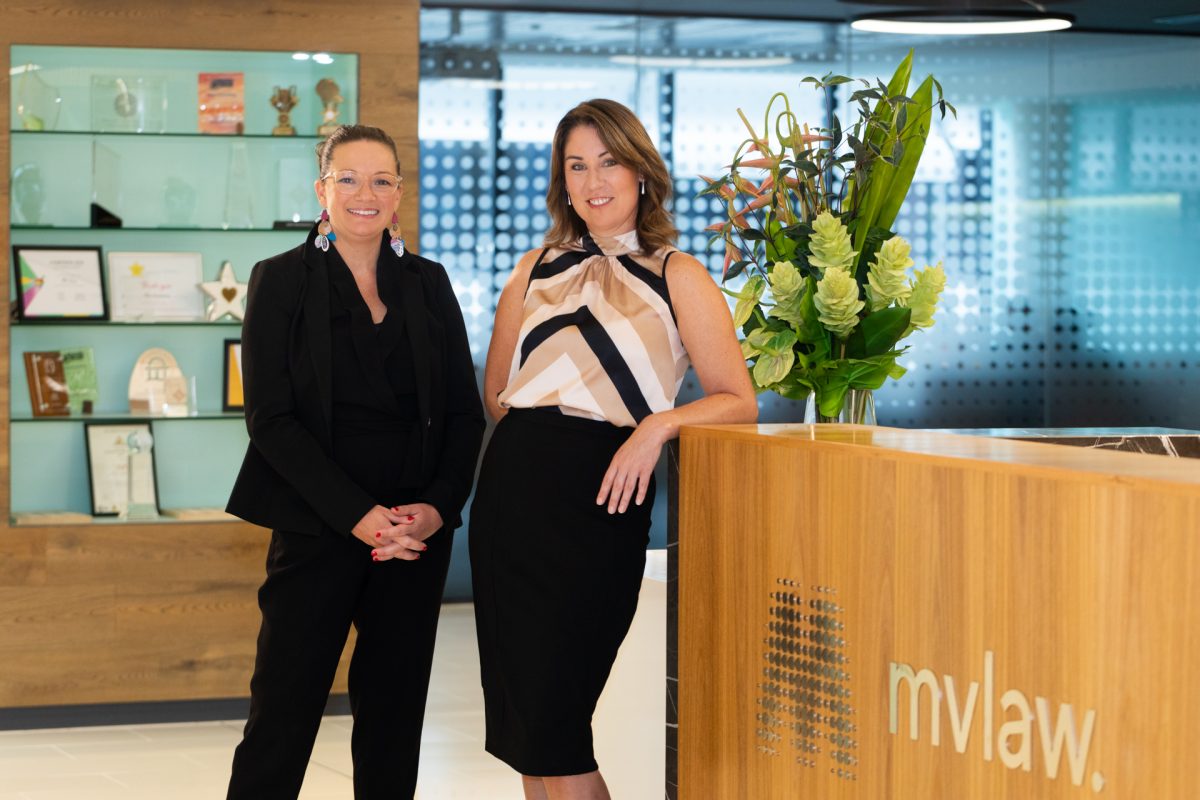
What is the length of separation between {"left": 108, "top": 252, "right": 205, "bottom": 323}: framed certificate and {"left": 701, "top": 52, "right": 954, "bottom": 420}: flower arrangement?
2.55 meters

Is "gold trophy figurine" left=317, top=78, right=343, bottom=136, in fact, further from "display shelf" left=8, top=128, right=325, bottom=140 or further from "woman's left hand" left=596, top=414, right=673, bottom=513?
"woman's left hand" left=596, top=414, right=673, bottom=513

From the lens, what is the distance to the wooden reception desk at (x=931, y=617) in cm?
134

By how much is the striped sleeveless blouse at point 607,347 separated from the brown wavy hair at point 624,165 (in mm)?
58

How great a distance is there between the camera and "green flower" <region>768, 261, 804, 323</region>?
280 cm

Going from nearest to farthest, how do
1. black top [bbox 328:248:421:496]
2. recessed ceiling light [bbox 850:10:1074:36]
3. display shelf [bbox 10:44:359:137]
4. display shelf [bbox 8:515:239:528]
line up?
black top [bbox 328:248:421:496]
display shelf [bbox 8:515:239:528]
display shelf [bbox 10:44:359:137]
recessed ceiling light [bbox 850:10:1074:36]

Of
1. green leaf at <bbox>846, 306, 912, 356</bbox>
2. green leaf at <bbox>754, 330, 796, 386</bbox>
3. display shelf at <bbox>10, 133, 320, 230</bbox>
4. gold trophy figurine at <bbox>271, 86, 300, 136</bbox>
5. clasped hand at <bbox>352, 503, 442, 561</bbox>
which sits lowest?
clasped hand at <bbox>352, 503, 442, 561</bbox>

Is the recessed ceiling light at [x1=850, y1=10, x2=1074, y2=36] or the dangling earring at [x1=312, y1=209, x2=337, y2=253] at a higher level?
the recessed ceiling light at [x1=850, y1=10, x2=1074, y2=36]

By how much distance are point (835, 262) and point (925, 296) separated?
21 cm

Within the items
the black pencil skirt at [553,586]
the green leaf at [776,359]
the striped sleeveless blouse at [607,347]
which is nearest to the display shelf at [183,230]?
the green leaf at [776,359]

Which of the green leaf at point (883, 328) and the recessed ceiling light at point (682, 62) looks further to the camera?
the recessed ceiling light at point (682, 62)

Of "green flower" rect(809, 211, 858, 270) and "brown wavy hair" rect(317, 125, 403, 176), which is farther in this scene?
"brown wavy hair" rect(317, 125, 403, 176)

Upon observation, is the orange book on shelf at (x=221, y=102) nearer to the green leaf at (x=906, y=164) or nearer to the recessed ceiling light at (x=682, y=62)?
the recessed ceiling light at (x=682, y=62)

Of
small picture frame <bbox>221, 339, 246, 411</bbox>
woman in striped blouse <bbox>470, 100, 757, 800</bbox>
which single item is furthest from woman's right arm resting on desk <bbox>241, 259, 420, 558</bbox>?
small picture frame <bbox>221, 339, 246, 411</bbox>

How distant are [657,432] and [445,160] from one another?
4.82 meters
